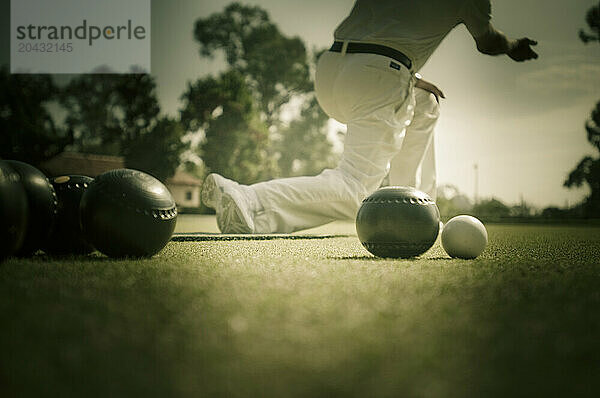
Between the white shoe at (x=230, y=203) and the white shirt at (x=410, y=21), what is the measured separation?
79.0 inches

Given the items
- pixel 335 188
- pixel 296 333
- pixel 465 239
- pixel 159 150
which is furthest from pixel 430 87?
pixel 159 150

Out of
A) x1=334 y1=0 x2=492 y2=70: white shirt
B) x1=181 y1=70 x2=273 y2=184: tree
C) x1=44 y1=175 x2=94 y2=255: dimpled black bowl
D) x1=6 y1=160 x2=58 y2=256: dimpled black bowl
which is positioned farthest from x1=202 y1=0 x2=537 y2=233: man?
x1=181 y1=70 x2=273 y2=184: tree

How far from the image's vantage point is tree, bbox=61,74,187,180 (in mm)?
24359

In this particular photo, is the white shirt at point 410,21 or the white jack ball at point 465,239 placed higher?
the white shirt at point 410,21

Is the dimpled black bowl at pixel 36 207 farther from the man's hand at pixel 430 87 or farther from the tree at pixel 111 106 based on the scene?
the tree at pixel 111 106

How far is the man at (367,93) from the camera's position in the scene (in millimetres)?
5285

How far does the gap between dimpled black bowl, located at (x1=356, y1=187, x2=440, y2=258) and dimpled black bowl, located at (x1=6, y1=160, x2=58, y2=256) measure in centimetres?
190

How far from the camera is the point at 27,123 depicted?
70.6 feet

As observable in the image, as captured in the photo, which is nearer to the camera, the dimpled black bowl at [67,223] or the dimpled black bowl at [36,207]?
the dimpled black bowl at [36,207]

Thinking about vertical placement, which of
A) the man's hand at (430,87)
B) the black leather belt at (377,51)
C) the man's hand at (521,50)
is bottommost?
the man's hand at (430,87)

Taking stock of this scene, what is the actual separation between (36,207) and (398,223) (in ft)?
6.95

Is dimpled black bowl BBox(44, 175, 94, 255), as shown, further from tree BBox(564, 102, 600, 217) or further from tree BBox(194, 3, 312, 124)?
tree BBox(194, 3, 312, 124)

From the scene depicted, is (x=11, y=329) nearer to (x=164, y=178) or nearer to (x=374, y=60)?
(x=374, y=60)

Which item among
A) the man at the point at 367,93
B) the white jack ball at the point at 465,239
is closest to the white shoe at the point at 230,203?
the man at the point at 367,93
